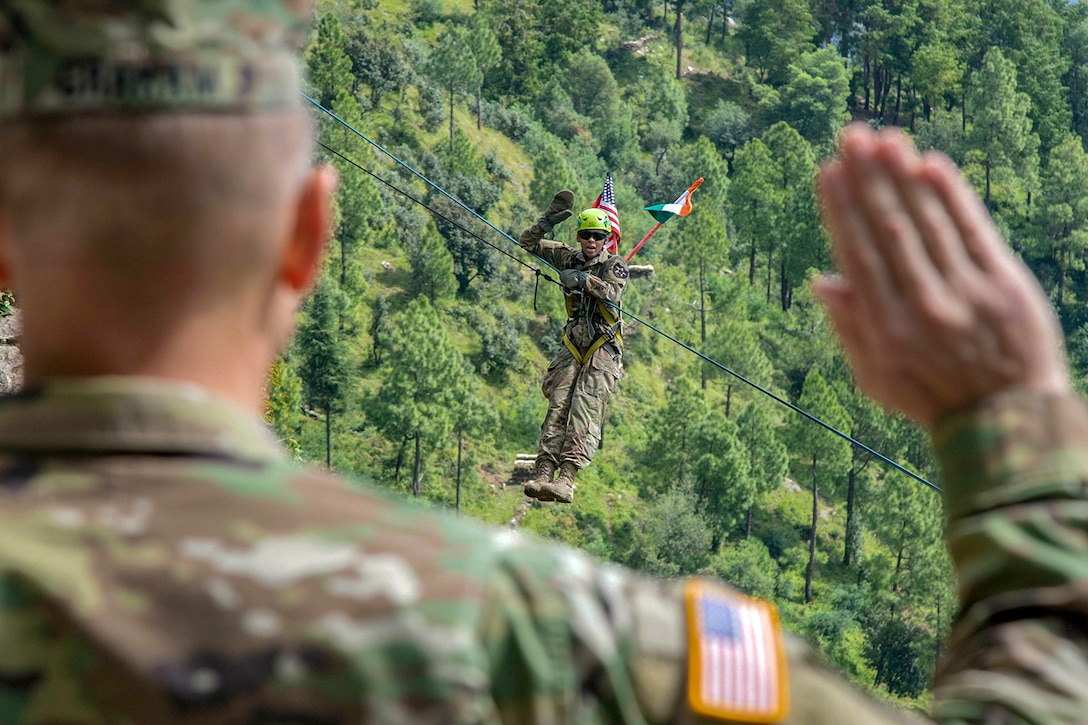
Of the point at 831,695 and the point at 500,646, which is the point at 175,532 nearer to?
the point at 500,646

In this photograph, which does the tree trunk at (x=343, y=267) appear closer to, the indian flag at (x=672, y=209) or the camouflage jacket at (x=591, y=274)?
the indian flag at (x=672, y=209)

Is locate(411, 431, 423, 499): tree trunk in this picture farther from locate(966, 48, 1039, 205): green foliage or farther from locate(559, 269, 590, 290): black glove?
locate(559, 269, 590, 290): black glove

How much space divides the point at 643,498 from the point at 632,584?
59.7 m

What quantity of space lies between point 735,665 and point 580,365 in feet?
38.1

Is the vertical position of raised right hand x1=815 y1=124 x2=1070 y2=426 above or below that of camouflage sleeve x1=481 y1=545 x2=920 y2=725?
above

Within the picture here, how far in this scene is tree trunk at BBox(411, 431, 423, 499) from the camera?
54438mm

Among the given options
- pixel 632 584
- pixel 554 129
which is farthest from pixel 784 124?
pixel 632 584

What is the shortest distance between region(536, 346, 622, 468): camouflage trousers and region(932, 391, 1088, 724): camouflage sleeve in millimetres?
11239

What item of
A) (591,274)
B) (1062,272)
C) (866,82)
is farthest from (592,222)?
(866,82)

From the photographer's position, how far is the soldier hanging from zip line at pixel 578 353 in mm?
12234

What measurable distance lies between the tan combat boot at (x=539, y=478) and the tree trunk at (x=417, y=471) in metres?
41.6

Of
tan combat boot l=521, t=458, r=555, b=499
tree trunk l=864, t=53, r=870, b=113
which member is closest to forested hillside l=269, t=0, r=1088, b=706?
tree trunk l=864, t=53, r=870, b=113

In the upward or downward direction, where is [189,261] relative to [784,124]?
downward

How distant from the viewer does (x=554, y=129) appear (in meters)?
75.4
